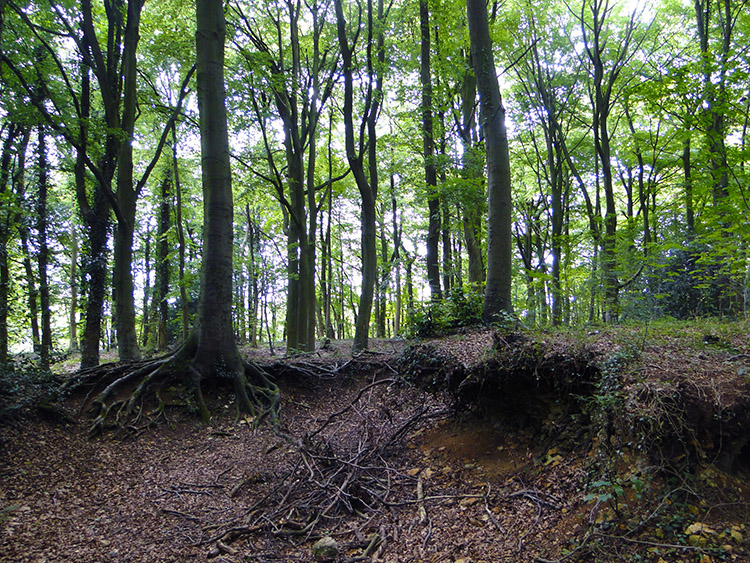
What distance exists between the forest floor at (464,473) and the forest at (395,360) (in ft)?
0.08

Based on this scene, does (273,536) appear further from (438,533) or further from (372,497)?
(438,533)

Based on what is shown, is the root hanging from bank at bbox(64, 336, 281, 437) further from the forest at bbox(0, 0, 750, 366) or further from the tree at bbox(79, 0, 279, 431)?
the forest at bbox(0, 0, 750, 366)

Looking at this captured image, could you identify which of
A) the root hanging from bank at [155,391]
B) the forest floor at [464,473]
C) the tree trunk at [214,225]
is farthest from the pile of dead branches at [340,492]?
the tree trunk at [214,225]

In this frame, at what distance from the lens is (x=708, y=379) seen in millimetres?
2977

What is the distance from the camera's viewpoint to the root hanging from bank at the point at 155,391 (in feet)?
21.4

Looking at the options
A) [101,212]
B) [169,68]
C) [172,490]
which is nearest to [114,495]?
[172,490]

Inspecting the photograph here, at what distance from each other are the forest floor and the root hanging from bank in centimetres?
35

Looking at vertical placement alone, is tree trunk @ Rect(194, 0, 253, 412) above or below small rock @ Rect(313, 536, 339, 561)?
above

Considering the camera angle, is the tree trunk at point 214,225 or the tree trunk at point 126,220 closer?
the tree trunk at point 214,225

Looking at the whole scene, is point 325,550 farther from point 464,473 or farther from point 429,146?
point 429,146

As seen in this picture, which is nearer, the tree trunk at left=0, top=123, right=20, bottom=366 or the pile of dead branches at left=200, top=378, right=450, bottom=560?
the pile of dead branches at left=200, top=378, right=450, bottom=560

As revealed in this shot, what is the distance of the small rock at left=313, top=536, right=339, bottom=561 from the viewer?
3473mm

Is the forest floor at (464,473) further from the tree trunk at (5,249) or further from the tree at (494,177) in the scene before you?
the tree trunk at (5,249)

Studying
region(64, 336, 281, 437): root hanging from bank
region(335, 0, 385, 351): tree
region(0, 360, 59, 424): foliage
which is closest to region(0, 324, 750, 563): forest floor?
region(0, 360, 59, 424): foliage
